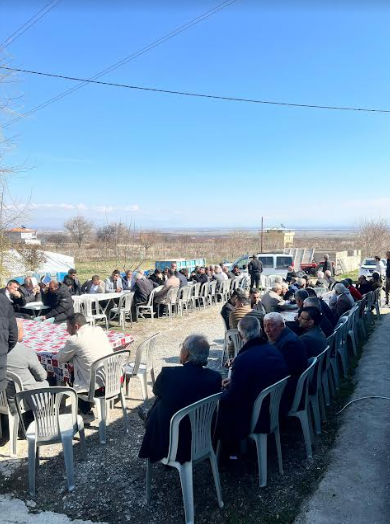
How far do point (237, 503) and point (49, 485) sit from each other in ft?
4.71

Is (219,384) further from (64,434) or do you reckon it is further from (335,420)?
(335,420)

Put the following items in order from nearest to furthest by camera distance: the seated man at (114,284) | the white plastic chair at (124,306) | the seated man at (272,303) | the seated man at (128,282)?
the seated man at (272,303) < the white plastic chair at (124,306) < the seated man at (114,284) < the seated man at (128,282)

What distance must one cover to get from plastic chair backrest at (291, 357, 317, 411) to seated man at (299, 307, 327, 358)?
21.1 inches

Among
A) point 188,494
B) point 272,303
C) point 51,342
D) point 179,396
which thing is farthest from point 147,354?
point 272,303

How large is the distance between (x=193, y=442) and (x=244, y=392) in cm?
54

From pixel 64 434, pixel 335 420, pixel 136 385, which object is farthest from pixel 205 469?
pixel 136 385

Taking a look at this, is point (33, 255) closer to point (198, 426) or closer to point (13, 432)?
point (13, 432)

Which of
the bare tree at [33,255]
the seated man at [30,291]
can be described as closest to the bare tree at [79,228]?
the bare tree at [33,255]

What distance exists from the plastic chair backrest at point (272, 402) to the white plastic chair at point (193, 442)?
1.10 feet

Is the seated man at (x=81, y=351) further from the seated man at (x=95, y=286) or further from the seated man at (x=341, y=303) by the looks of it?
the seated man at (x=95, y=286)

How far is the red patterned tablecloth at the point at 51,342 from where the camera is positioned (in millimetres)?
4191

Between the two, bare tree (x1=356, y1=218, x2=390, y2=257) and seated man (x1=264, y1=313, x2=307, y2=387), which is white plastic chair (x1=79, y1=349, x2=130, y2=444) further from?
bare tree (x1=356, y1=218, x2=390, y2=257)

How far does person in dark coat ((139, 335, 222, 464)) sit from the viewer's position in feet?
8.43

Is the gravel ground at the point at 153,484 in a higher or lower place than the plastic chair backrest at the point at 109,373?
lower
